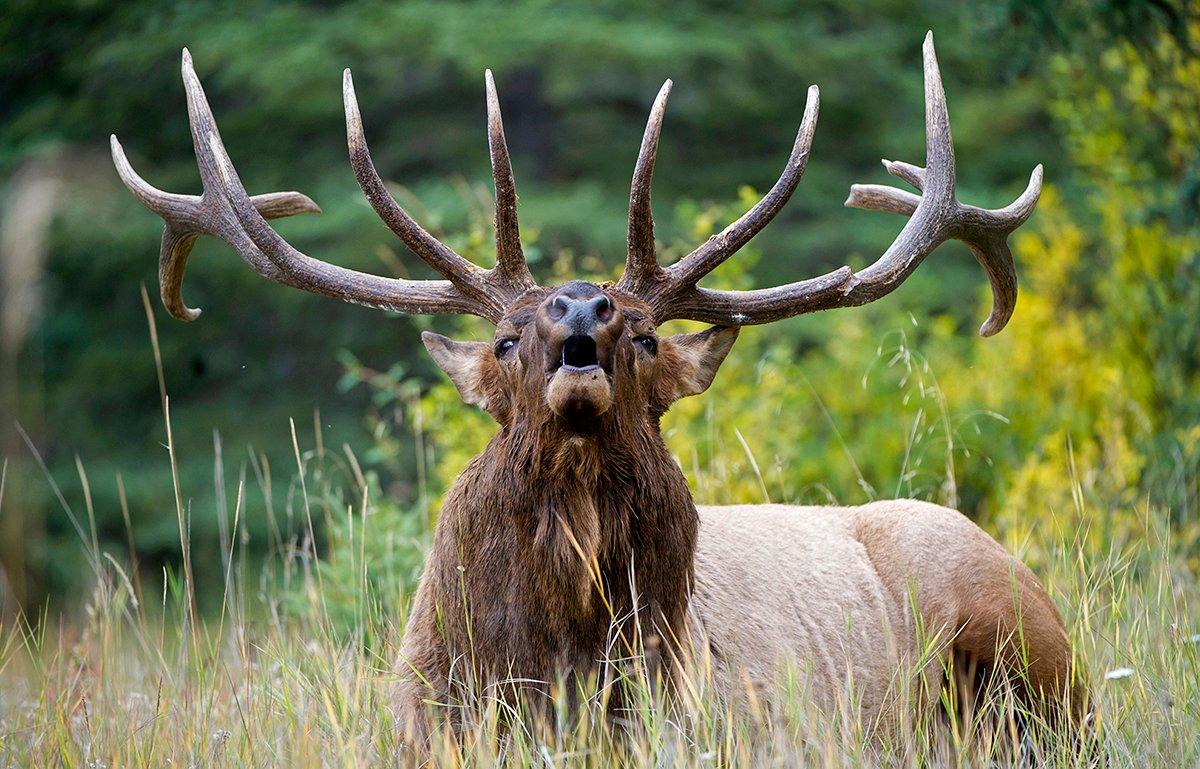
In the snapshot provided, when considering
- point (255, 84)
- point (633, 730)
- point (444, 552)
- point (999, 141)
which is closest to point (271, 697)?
point (444, 552)

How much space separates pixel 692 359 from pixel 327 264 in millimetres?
1189

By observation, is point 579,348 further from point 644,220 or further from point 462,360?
point 462,360

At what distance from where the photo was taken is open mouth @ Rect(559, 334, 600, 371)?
3.63 meters

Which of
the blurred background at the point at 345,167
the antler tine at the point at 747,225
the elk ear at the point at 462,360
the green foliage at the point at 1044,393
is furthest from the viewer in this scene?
the blurred background at the point at 345,167

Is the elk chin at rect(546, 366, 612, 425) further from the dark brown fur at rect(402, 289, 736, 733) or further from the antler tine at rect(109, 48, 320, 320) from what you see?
the antler tine at rect(109, 48, 320, 320)

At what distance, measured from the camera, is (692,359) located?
439 cm

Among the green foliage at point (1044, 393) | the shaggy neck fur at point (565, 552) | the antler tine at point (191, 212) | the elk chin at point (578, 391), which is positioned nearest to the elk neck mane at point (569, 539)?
the shaggy neck fur at point (565, 552)

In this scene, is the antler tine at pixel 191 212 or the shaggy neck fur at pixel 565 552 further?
the antler tine at pixel 191 212

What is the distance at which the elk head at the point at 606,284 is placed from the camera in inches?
155

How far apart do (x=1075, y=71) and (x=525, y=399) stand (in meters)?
5.29

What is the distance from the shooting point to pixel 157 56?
14.6 meters

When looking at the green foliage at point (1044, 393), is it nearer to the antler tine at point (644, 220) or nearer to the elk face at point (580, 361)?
the elk face at point (580, 361)

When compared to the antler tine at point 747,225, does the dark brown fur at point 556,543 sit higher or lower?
lower

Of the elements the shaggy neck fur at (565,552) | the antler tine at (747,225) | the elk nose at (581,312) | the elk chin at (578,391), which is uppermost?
the antler tine at (747,225)
